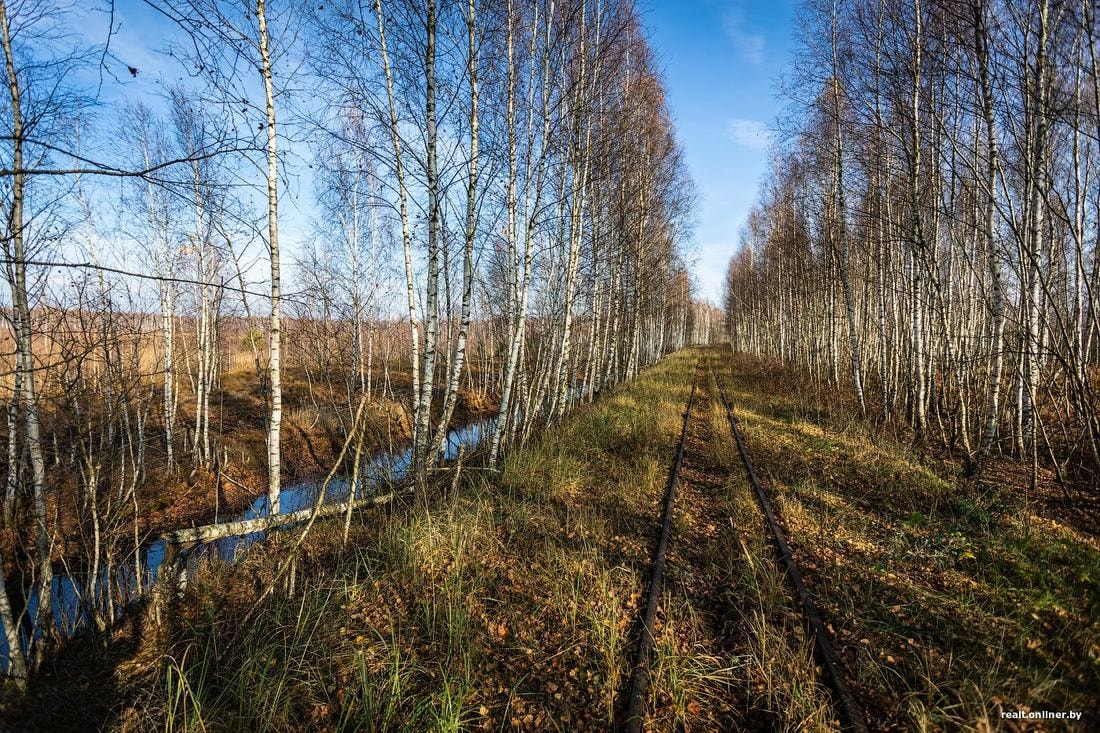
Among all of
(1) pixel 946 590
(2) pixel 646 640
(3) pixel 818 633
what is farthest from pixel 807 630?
(1) pixel 946 590

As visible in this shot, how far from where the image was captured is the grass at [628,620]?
2.52 meters

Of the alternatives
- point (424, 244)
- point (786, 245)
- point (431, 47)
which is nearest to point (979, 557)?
point (431, 47)

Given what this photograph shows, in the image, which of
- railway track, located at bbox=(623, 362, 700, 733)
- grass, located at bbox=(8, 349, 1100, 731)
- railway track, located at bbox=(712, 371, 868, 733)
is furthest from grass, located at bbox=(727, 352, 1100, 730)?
railway track, located at bbox=(623, 362, 700, 733)

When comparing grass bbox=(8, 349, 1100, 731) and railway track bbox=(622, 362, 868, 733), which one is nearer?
railway track bbox=(622, 362, 868, 733)

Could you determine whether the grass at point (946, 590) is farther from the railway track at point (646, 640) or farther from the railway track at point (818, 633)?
the railway track at point (646, 640)

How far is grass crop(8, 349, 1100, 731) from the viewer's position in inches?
99.3

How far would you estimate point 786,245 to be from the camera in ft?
56.2

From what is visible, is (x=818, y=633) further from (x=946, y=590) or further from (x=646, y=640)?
(x=946, y=590)

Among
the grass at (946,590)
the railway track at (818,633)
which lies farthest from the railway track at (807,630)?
the grass at (946,590)

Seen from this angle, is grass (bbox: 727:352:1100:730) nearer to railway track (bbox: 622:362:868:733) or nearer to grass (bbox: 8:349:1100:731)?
grass (bbox: 8:349:1100:731)

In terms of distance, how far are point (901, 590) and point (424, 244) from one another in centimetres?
831

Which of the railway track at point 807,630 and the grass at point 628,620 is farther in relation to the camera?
the grass at point 628,620

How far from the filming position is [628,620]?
10.8 feet

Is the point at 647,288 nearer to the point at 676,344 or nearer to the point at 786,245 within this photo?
the point at 786,245
